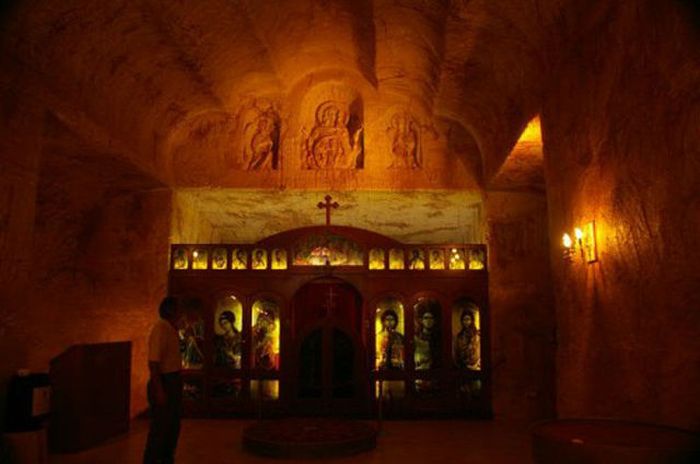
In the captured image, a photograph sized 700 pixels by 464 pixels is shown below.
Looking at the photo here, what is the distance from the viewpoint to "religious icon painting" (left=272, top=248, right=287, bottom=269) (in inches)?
429

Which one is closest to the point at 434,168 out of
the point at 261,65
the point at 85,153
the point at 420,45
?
the point at 420,45

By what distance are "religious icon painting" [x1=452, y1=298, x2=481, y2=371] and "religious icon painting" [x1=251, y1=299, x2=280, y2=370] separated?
10.8 feet

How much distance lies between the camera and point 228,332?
35.4 ft

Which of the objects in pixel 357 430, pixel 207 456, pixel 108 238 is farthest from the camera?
pixel 108 238

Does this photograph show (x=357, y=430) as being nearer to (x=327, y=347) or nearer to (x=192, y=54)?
(x=327, y=347)

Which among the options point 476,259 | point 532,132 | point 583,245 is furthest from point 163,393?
point 476,259

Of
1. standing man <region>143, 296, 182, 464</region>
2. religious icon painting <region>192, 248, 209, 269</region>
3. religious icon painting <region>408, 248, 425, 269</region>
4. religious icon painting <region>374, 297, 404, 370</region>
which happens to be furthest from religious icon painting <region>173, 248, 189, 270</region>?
standing man <region>143, 296, 182, 464</region>

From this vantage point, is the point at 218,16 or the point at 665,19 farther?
the point at 218,16

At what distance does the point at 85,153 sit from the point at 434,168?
6.06 meters

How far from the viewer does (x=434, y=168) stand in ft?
36.2

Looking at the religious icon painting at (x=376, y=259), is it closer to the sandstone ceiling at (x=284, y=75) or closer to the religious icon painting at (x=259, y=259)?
the sandstone ceiling at (x=284, y=75)

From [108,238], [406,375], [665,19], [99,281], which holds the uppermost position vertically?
[665,19]

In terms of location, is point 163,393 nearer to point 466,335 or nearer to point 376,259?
point 376,259

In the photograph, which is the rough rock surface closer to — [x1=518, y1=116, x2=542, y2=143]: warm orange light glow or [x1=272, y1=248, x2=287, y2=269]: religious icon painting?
[x1=518, y1=116, x2=542, y2=143]: warm orange light glow
